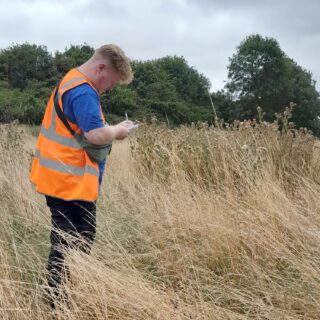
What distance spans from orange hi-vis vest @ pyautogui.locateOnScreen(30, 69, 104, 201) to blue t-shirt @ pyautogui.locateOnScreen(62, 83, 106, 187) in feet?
0.18

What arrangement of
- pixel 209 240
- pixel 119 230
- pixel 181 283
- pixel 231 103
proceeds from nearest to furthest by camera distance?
1. pixel 181 283
2. pixel 209 240
3. pixel 119 230
4. pixel 231 103

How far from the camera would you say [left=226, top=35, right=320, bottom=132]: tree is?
3975 centimetres

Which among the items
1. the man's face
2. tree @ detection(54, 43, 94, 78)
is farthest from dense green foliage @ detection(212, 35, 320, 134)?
the man's face

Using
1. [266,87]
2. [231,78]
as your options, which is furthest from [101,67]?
[231,78]

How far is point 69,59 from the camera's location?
103 feet

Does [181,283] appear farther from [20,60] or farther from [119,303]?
[20,60]

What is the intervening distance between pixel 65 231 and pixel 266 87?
1561 inches

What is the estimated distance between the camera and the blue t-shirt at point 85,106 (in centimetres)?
278

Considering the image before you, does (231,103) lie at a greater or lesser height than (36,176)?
greater

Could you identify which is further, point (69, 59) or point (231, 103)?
point (231, 103)

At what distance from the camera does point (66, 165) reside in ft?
9.52

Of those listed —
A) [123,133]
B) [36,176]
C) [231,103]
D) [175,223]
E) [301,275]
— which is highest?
[231,103]

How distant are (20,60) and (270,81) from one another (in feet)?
71.0

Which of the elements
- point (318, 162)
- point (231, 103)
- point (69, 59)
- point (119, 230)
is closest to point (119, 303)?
point (119, 230)
